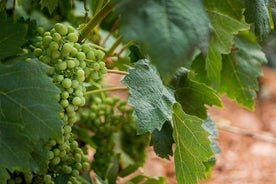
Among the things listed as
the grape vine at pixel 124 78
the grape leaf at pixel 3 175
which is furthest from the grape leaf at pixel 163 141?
the grape leaf at pixel 3 175

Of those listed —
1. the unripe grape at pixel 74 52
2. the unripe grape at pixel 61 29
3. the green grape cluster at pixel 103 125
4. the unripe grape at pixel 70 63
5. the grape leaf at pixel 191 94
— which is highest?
the unripe grape at pixel 61 29

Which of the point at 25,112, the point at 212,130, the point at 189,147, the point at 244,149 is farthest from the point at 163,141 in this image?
the point at 244,149

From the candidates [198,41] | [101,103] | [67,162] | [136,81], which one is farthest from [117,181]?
[198,41]

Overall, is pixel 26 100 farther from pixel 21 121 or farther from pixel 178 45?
pixel 178 45

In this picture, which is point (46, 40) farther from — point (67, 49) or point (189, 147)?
point (189, 147)

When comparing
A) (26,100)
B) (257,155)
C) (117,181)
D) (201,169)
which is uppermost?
(26,100)

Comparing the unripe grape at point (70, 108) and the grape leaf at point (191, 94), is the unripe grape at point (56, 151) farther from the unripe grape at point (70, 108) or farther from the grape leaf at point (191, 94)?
the grape leaf at point (191, 94)
